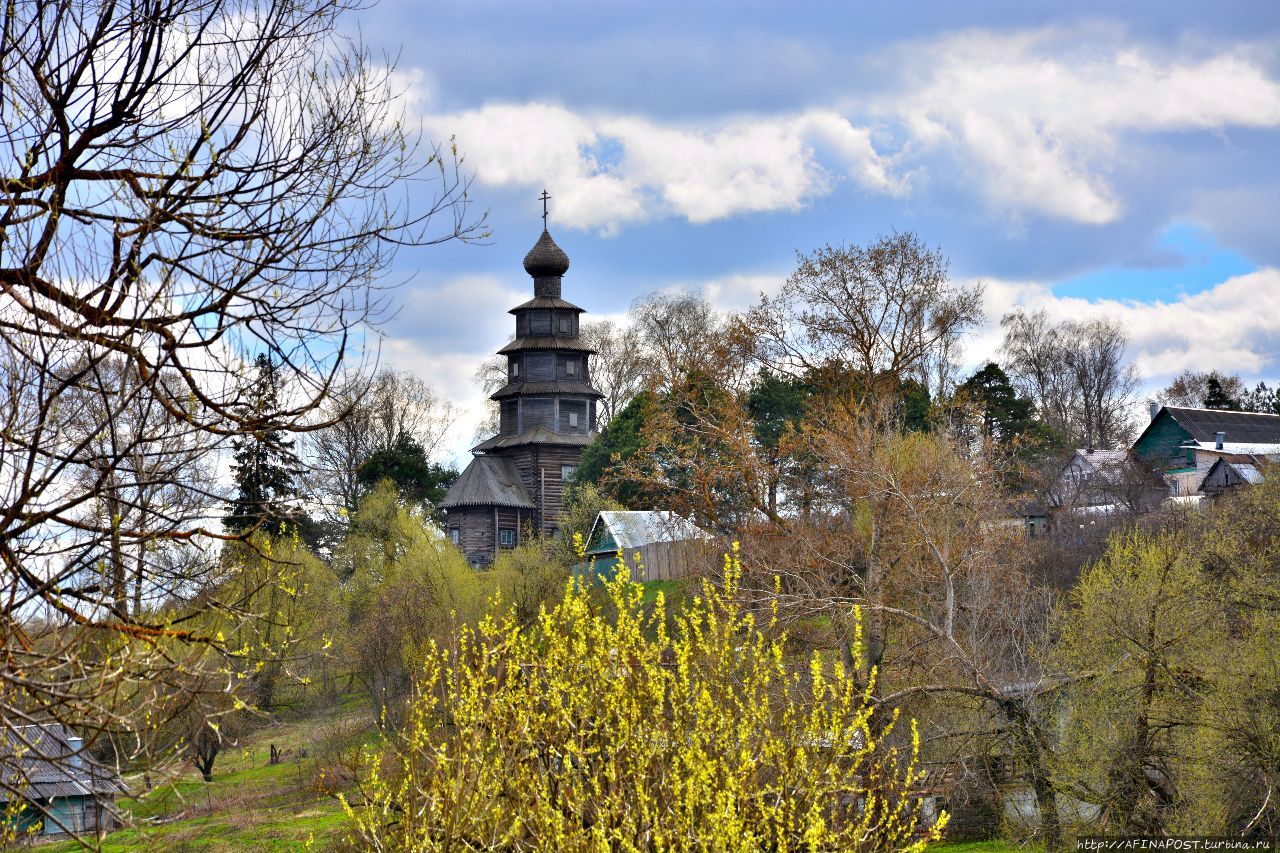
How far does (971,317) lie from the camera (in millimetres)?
36906

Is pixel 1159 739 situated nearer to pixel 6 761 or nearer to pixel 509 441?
pixel 6 761

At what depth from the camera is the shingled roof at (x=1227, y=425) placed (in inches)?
2298

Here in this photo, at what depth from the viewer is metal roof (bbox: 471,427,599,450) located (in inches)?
2222

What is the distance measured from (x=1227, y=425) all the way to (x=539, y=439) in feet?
104

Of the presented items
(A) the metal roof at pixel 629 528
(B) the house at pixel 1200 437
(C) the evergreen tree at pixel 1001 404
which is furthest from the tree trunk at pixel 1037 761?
(B) the house at pixel 1200 437

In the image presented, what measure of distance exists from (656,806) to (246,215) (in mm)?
4499

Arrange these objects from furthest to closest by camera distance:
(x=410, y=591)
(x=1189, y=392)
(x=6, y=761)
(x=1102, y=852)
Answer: (x=1189, y=392), (x=410, y=591), (x=1102, y=852), (x=6, y=761)

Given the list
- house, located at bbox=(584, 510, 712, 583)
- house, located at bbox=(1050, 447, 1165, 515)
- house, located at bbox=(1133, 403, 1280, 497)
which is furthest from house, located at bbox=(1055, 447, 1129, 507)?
house, located at bbox=(584, 510, 712, 583)

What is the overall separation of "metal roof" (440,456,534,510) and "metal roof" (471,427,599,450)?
556 millimetres

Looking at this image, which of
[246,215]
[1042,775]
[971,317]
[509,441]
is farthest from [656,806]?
[509,441]

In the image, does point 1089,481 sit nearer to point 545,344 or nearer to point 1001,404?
point 1001,404

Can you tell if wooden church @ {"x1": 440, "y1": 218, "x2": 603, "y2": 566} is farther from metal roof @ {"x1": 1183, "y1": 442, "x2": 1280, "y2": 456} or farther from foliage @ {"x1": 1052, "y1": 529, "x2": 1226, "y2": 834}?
foliage @ {"x1": 1052, "y1": 529, "x2": 1226, "y2": 834}

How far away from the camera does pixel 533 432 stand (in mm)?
57062

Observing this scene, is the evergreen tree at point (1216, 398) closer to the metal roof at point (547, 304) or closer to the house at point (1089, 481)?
the house at point (1089, 481)
